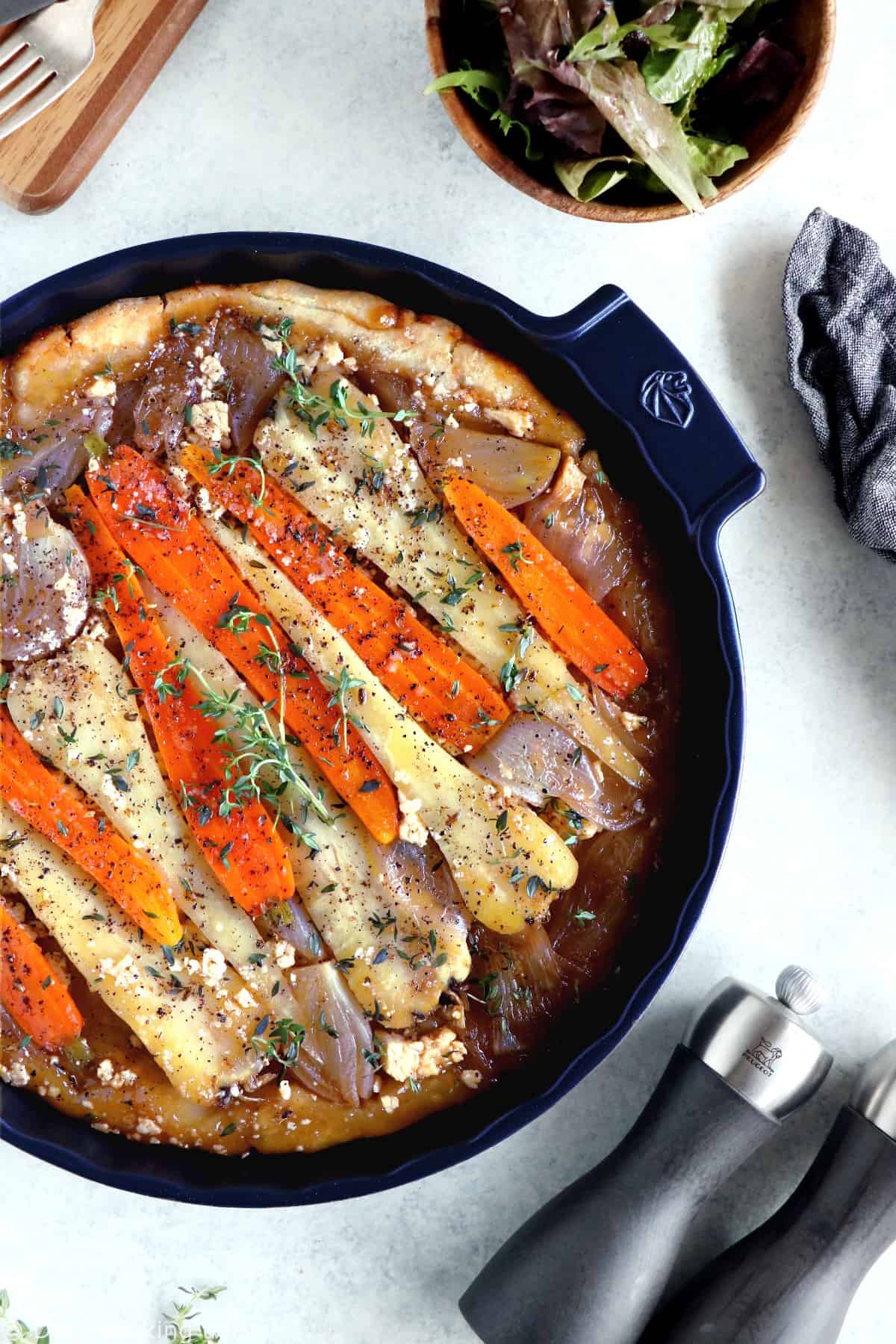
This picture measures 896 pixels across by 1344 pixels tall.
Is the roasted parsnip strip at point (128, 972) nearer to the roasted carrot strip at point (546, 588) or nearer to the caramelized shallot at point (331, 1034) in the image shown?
the caramelized shallot at point (331, 1034)

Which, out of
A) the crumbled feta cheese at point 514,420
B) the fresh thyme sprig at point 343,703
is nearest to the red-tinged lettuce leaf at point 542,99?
the crumbled feta cheese at point 514,420

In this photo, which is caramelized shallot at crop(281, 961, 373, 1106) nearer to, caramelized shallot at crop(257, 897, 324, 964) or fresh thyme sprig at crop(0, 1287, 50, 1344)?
caramelized shallot at crop(257, 897, 324, 964)

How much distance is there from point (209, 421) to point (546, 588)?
79 centimetres

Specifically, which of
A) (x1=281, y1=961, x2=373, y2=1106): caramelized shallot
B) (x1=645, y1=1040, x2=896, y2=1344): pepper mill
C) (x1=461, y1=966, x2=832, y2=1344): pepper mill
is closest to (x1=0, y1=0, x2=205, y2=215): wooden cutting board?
(x1=281, y1=961, x2=373, y2=1106): caramelized shallot

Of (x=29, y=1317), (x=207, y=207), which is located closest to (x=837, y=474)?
(x=207, y=207)

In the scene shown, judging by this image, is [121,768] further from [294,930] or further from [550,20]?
[550,20]

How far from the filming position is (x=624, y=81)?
2121 millimetres

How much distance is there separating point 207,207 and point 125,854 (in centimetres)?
152

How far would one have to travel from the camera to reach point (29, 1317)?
2598 mm

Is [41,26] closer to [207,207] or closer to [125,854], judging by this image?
[207,207]

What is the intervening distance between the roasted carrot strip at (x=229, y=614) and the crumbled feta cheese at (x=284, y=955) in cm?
29

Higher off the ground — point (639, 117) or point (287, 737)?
point (639, 117)

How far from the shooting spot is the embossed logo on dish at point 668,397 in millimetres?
2266

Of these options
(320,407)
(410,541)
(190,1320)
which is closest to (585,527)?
(410,541)
